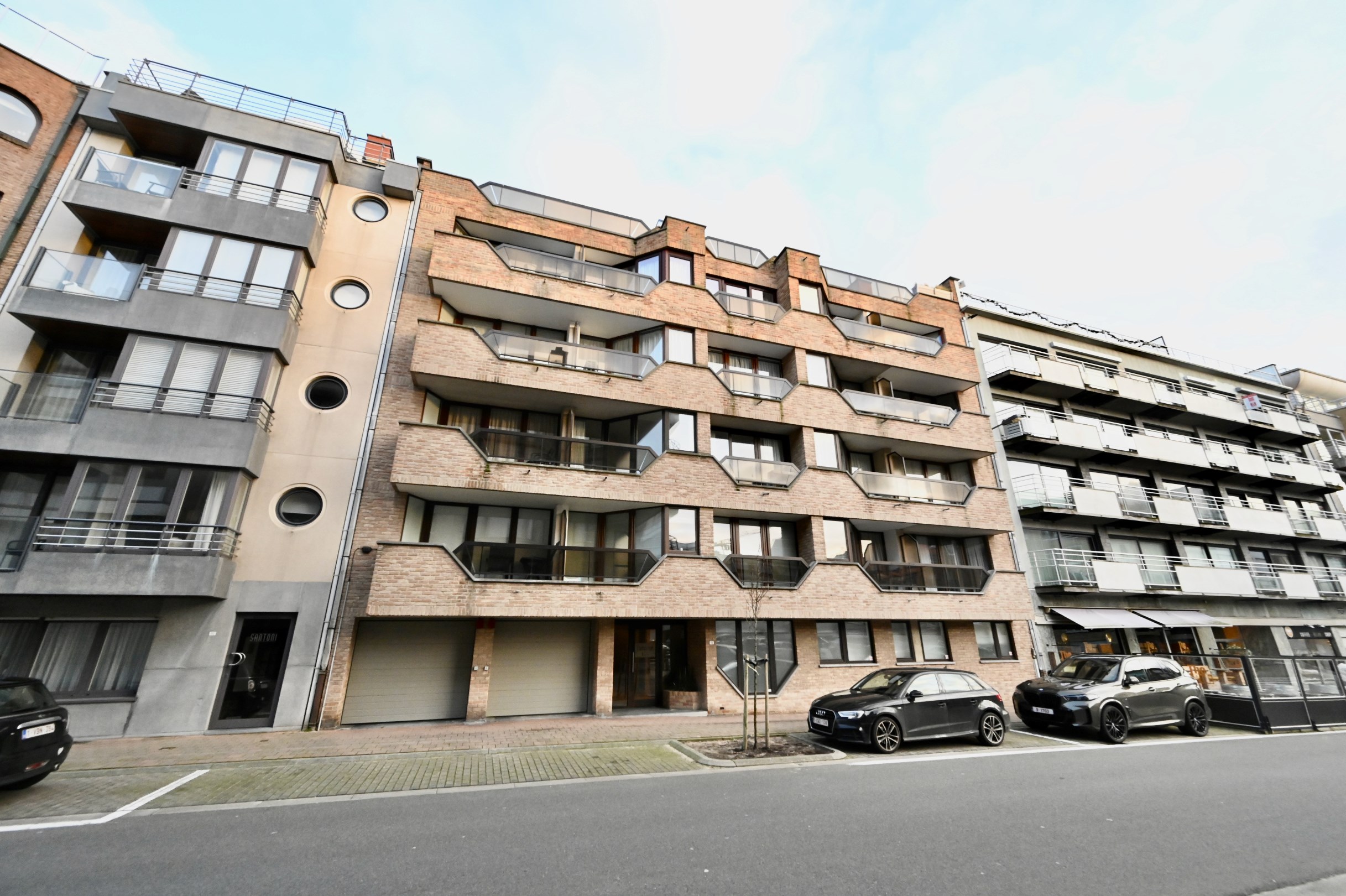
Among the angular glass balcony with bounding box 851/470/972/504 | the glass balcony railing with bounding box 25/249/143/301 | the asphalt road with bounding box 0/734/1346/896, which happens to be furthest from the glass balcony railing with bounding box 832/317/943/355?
the glass balcony railing with bounding box 25/249/143/301

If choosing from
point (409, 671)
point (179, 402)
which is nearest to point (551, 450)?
point (409, 671)

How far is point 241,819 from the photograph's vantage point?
6.25 m

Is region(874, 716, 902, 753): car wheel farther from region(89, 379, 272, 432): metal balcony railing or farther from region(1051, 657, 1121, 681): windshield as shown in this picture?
region(89, 379, 272, 432): metal balcony railing

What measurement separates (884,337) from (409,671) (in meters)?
18.7

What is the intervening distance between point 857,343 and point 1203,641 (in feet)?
61.0

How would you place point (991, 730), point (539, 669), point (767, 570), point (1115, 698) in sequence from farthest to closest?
1. point (767, 570)
2. point (539, 669)
3. point (1115, 698)
4. point (991, 730)

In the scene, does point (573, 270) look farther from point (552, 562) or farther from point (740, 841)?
point (740, 841)

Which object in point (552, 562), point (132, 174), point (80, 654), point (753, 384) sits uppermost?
point (132, 174)

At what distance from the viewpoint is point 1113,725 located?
38.2ft

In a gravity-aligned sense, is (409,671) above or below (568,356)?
below

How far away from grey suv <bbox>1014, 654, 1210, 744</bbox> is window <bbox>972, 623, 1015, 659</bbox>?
16.3ft

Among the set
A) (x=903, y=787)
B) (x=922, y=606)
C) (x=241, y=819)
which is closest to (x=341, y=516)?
(x=241, y=819)

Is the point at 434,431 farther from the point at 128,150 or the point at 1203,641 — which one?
the point at 1203,641

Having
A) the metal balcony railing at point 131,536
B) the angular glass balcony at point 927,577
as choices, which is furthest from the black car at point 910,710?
the metal balcony railing at point 131,536
